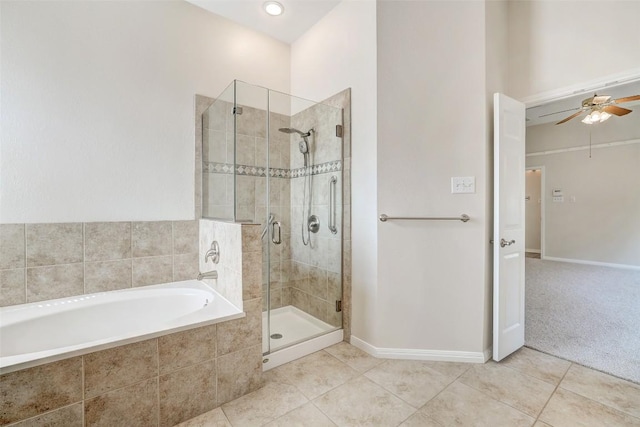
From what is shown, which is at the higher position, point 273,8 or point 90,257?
point 273,8

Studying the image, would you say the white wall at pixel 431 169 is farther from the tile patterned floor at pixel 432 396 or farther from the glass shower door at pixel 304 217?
the glass shower door at pixel 304 217

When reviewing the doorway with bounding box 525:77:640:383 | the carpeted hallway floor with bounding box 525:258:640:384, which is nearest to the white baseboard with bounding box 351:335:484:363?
the carpeted hallway floor with bounding box 525:258:640:384

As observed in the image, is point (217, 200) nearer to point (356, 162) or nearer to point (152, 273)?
point (152, 273)

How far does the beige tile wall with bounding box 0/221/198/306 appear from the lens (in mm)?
1802

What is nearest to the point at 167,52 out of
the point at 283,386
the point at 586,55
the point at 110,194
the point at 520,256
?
the point at 110,194

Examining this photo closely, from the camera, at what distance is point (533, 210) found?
21.1 ft

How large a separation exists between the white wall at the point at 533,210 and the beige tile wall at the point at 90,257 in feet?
23.4

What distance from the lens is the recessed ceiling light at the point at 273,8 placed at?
8.18 feet

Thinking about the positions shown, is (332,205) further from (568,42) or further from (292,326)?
(568,42)

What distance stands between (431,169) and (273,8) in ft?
6.64

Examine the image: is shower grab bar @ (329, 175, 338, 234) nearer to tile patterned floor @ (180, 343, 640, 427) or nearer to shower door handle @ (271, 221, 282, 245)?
shower door handle @ (271, 221, 282, 245)

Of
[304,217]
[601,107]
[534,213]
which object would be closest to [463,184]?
[304,217]

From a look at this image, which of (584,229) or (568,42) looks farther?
(584,229)

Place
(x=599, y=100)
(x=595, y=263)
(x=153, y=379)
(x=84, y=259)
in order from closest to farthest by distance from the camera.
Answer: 1. (x=153, y=379)
2. (x=84, y=259)
3. (x=599, y=100)
4. (x=595, y=263)
